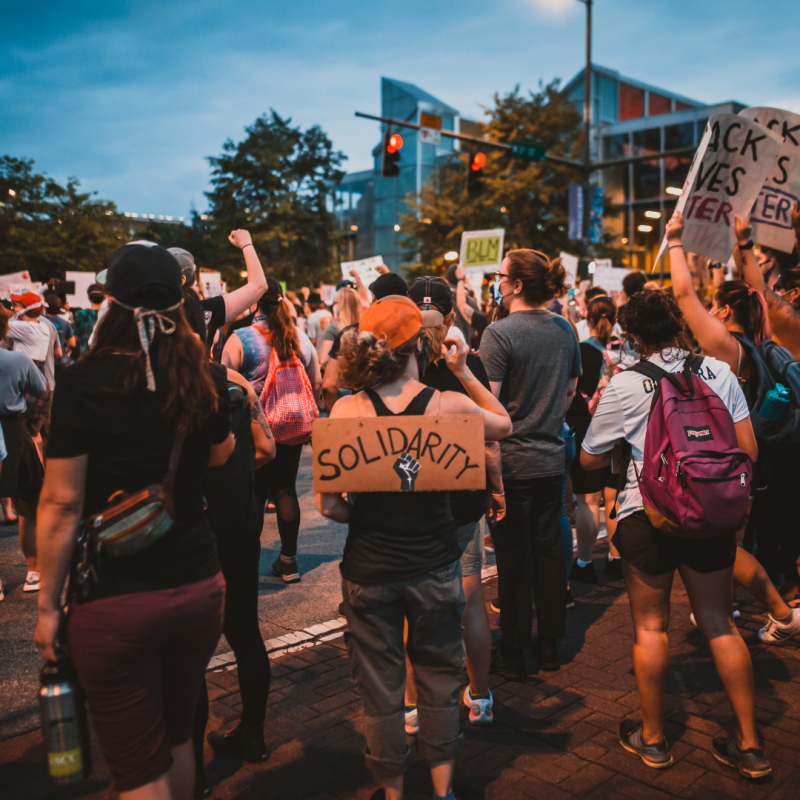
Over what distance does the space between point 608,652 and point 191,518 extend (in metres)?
3.00

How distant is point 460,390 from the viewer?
133 inches

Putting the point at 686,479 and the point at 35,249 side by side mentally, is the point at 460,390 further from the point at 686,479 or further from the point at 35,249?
the point at 35,249

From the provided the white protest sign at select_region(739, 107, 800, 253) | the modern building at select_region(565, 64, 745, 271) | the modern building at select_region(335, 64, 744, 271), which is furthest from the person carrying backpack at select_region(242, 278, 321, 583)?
the modern building at select_region(565, 64, 745, 271)

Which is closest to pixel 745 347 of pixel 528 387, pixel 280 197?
pixel 528 387

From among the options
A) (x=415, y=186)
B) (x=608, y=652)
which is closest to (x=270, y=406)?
(x=608, y=652)

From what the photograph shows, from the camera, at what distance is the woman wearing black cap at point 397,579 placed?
2.58 meters

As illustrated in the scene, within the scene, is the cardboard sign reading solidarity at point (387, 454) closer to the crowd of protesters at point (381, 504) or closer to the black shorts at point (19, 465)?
the crowd of protesters at point (381, 504)

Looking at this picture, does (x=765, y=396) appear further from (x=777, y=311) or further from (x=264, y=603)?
(x=264, y=603)

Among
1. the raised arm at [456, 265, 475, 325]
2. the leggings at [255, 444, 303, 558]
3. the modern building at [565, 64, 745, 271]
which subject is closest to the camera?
the leggings at [255, 444, 303, 558]

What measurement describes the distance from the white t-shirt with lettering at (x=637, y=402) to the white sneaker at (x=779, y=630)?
1706 mm

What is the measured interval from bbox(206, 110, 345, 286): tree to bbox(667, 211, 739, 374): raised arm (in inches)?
1557

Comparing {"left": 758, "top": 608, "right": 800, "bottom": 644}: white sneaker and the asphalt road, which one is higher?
{"left": 758, "top": 608, "right": 800, "bottom": 644}: white sneaker

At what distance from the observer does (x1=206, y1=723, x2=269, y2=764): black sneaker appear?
10.7 feet

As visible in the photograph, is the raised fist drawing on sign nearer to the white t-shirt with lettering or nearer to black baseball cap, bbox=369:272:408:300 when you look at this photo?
the white t-shirt with lettering
